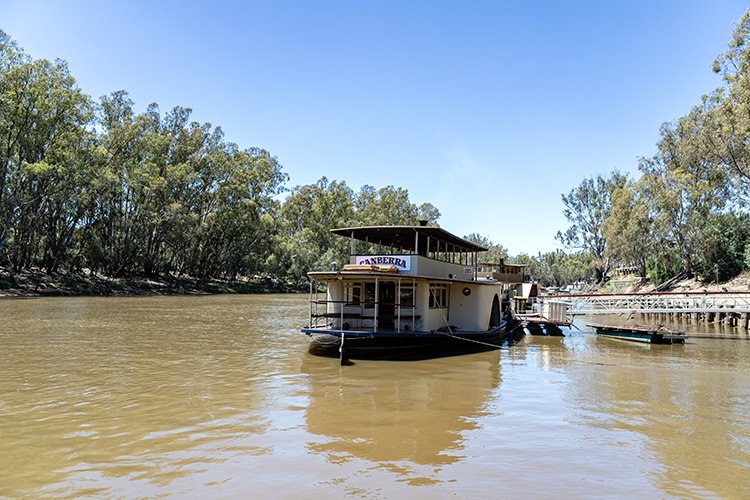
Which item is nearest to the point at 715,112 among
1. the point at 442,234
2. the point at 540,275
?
the point at 442,234

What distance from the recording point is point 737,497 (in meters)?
6.49

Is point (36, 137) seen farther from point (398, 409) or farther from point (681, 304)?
point (681, 304)

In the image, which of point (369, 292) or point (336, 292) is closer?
point (369, 292)

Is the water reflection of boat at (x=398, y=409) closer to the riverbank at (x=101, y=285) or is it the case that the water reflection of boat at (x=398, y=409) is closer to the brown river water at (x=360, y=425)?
the brown river water at (x=360, y=425)

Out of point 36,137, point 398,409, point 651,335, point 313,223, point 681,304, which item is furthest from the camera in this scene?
point 313,223

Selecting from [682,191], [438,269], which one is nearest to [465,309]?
[438,269]

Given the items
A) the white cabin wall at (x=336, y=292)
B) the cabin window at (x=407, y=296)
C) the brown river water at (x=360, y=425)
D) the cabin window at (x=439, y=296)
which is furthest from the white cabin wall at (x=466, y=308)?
the white cabin wall at (x=336, y=292)

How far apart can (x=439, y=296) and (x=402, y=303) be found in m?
2.12

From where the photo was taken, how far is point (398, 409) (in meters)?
10.5

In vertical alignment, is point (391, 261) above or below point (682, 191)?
below

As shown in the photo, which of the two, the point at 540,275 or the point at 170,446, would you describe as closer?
the point at 170,446

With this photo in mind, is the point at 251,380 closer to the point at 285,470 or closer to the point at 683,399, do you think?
the point at 285,470

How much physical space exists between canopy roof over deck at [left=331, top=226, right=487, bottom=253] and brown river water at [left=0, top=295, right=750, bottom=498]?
168 inches

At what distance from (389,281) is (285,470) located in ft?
34.9
